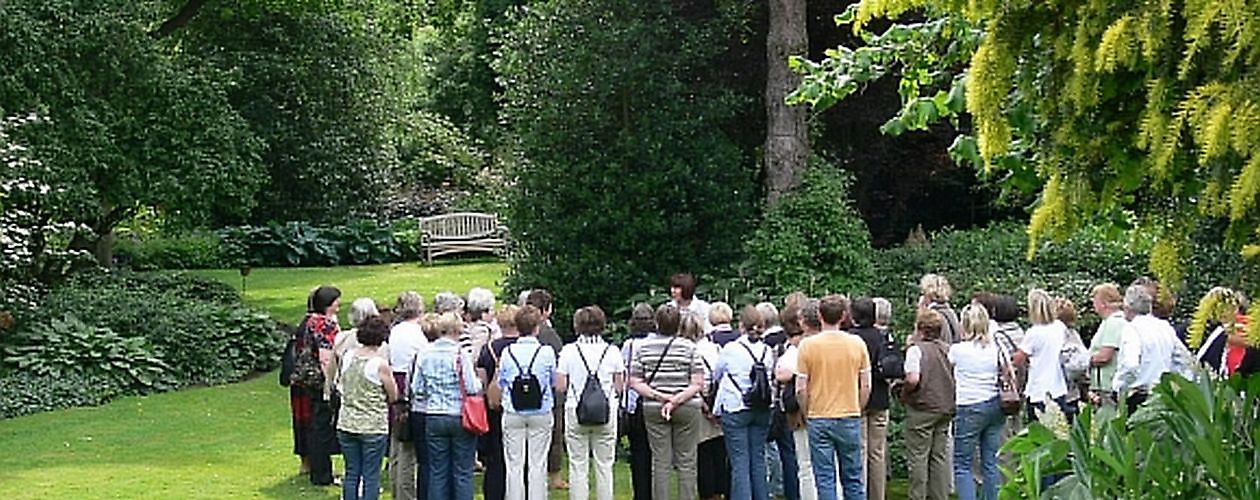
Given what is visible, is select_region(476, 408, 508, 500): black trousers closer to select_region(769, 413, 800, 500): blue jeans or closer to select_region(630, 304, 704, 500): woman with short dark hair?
select_region(630, 304, 704, 500): woman with short dark hair

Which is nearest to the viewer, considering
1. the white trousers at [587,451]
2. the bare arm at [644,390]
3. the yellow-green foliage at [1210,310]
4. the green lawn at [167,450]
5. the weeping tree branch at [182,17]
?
the yellow-green foliage at [1210,310]

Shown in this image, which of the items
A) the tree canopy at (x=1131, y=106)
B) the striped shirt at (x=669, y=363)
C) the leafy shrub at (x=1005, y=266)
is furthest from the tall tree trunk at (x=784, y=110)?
the tree canopy at (x=1131, y=106)

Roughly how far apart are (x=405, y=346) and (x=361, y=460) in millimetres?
Answer: 790

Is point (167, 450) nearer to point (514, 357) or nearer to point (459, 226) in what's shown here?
point (514, 357)

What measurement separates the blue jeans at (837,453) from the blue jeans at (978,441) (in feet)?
2.23

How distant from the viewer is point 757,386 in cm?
964

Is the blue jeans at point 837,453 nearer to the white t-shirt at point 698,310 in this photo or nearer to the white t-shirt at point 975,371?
the white t-shirt at point 975,371

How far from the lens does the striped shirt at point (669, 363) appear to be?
9.66m

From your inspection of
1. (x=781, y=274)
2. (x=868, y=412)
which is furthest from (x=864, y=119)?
(x=868, y=412)

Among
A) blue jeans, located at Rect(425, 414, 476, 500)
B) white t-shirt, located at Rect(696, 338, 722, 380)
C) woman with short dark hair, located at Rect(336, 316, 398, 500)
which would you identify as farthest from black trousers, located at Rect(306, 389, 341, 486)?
white t-shirt, located at Rect(696, 338, 722, 380)

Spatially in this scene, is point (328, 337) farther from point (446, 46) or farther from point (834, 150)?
point (446, 46)

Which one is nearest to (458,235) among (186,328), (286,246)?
(286,246)

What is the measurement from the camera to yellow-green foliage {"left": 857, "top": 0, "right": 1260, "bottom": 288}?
3695 millimetres

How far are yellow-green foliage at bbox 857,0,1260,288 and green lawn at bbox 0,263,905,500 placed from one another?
7.34m
